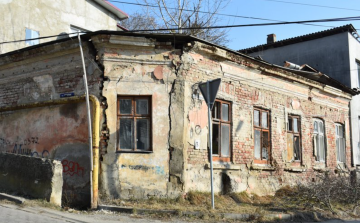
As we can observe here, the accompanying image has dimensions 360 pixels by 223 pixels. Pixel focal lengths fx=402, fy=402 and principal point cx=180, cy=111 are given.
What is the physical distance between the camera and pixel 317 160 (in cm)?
1545

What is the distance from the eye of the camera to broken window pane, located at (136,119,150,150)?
1001 centimetres

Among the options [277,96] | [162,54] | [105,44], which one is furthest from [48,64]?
[277,96]

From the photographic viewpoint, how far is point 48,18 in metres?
18.8

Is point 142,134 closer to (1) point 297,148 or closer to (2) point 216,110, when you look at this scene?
(2) point 216,110

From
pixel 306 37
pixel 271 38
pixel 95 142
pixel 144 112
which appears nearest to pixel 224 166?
pixel 144 112

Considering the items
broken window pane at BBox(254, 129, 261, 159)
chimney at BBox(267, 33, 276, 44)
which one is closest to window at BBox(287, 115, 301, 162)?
broken window pane at BBox(254, 129, 261, 159)

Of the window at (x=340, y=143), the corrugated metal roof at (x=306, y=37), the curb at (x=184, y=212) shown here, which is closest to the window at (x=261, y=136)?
the curb at (x=184, y=212)

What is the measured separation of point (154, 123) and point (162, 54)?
1.77 m

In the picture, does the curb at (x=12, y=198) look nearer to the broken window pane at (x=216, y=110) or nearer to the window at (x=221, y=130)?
the window at (x=221, y=130)

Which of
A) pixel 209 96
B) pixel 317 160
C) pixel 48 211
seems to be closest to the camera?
pixel 48 211

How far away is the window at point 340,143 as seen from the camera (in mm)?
17109

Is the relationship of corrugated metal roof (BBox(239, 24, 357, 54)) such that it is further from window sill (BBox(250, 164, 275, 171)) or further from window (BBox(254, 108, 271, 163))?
window sill (BBox(250, 164, 275, 171))

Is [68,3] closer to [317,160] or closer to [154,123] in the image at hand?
[154,123]

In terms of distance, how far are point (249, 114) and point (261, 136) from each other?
1.05m
